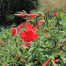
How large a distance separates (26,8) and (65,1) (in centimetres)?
154

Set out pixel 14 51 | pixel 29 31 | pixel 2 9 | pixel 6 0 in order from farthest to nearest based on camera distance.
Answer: pixel 2 9 → pixel 6 0 → pixel 14 51 → pixel 29 31

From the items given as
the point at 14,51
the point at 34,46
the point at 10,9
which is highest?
the point at 10,9

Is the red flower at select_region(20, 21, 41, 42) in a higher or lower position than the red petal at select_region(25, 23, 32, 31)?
lower

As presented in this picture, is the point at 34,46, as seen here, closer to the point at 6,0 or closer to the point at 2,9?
the point at 6,0

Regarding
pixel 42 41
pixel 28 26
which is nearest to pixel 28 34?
pixel 28 26

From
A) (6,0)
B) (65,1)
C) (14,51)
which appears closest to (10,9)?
(6,0)

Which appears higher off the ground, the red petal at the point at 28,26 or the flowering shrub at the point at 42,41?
the red petal at the point at 28,26

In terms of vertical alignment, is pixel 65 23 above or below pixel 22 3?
below

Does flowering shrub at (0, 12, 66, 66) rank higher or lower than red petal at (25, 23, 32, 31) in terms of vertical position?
lower

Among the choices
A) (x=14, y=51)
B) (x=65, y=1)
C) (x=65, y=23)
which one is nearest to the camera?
(x=65, y=23)

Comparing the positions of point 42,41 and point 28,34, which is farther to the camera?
point 42,41

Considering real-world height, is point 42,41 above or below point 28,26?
below

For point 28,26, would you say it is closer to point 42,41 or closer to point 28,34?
point 28,34

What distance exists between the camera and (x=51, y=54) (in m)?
1.04
